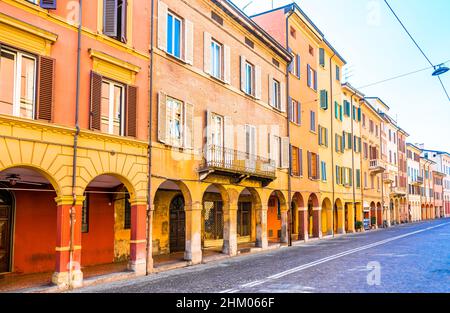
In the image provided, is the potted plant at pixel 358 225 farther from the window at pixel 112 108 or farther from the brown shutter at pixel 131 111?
the window at pixel 112 108

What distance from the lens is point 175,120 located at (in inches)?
634

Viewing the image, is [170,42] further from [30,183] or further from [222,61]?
[30,183]

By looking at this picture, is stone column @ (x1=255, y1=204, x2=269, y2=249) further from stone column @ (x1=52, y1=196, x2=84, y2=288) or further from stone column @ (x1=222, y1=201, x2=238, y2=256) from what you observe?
stone column @ (x1=52, y1=196, x2=84, y2=288)

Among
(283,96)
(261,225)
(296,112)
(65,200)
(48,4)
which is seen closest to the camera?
(48,4)

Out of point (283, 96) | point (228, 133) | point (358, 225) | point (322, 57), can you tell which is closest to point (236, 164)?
point (228, 133)

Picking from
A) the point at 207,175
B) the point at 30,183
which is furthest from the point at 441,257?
the point at 30,183

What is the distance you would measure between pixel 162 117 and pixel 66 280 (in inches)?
252

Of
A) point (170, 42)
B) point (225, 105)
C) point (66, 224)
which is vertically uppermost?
point (170, 42)

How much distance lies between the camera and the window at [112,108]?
13.1 m

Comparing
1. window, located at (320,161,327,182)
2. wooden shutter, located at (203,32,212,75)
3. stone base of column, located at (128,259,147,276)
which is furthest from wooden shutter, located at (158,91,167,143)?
window, located at (320,161,327,182)

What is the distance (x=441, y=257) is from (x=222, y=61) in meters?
12.5

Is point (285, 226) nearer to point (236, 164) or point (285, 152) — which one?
point (285, 152)

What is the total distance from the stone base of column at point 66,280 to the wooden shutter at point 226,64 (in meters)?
11.2

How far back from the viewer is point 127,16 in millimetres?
13938
